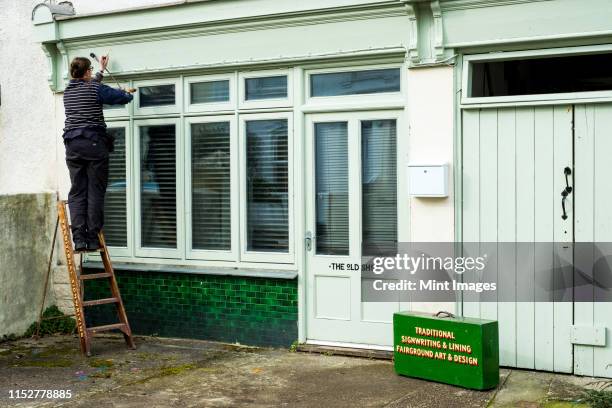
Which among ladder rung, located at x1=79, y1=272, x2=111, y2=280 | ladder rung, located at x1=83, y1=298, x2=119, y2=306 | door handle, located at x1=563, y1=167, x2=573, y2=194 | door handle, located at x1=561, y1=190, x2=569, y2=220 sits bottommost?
ladder rung, located at x1=83, y1=298, x2=119, y2=306

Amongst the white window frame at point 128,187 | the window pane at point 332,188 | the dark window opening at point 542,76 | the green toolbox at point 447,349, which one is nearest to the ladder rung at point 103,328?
the white window frame at point 128,187

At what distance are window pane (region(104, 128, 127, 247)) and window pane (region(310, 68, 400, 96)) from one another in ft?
7.80

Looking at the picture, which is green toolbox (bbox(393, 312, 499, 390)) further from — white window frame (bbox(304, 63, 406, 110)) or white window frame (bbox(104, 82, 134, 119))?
white window frame (bbox(104, 82, 134, 119))

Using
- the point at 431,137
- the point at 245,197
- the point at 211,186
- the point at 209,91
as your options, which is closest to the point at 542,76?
the point at 431,137

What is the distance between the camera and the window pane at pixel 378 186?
7.39 meters

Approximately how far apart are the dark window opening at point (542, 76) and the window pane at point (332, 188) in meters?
1.35

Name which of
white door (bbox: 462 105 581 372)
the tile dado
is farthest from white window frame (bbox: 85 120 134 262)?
white door (bbox: 462 105 581 372)

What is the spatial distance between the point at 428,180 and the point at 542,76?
127 cm

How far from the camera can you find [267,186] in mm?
7992

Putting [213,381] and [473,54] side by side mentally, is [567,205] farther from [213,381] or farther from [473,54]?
[213,381]

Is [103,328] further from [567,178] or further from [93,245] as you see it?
[567,178]

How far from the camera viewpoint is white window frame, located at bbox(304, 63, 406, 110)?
7.29m

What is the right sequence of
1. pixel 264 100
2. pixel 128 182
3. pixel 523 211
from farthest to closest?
pixel 128 182
pixel 264 100
pixel 523 211

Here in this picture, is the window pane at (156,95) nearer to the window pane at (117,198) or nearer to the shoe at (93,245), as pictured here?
the window pane at (117,198)
